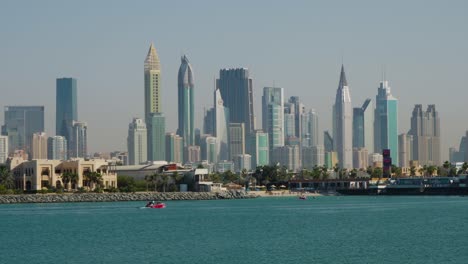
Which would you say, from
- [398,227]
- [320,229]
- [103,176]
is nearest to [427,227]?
[398,227]

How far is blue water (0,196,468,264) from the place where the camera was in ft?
198

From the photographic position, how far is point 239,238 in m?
73.8

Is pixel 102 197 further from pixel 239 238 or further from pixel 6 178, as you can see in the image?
pixel 239 238

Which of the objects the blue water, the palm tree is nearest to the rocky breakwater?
the palm tree

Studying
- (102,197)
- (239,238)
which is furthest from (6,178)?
(239,238)

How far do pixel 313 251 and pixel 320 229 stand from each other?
19613 millimetres

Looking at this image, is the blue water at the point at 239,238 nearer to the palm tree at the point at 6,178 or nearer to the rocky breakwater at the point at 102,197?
the rocky breakwater at the point at 102,197

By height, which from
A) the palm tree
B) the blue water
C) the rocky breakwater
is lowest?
the blue water

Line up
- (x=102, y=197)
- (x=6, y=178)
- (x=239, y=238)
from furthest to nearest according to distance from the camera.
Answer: (x=6, y=178), (x=102, y=197), (x=239, y=238)

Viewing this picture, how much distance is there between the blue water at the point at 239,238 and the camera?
60.3 meters

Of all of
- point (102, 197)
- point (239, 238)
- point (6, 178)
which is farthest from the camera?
point (6, 178)

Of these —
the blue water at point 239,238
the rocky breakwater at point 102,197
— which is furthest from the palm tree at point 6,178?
the blue water at point 239,238

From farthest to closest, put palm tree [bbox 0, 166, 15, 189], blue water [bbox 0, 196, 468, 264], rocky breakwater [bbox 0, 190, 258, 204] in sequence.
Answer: palm tree [bbox 0, 166, 15, 189] → rocky breakwater [bbox 0, 190, 258, 204] → blue water [bbox 0, 196, 468, 264]

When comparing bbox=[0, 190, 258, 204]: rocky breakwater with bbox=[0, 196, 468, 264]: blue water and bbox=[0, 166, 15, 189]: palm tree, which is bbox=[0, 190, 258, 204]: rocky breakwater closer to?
bbox=[0, 166, 15, 189]: palm tree
